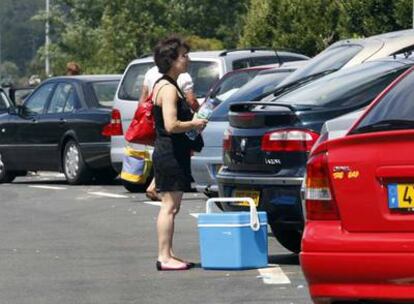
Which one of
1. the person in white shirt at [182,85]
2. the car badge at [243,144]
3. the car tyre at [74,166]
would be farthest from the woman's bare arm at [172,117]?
the car tyre at [74,166]

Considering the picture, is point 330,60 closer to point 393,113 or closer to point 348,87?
point 348,87

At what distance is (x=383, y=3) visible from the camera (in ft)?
78.5

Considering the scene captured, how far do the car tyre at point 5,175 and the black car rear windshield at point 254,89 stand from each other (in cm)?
790

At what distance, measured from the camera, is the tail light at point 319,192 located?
7.47 metres

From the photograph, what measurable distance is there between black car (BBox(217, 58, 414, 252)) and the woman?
363 mm

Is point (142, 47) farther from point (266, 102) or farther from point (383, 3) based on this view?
point (266, 102)

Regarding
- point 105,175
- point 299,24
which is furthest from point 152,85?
point 299,24

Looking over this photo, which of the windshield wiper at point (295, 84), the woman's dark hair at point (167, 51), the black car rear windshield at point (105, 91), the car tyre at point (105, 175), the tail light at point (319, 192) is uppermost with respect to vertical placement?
the woman's dark hair at point (167, 51)

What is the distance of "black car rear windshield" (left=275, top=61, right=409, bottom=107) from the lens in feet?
36.1

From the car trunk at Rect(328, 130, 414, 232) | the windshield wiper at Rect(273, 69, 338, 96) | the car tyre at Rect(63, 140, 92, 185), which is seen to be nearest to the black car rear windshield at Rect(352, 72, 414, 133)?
the car trunk at Rect(328, 130, 414, 232)

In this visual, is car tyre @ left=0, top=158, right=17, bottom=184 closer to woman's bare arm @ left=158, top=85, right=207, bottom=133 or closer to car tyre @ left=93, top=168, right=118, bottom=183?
car tyre @ left=93, top=168, right=118, bottom=183

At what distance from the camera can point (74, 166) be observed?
2012 cm

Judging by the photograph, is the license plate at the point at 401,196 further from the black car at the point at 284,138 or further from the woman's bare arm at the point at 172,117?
the woman's bare arm at the point at 172,117

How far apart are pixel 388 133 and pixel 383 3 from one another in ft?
55.5
